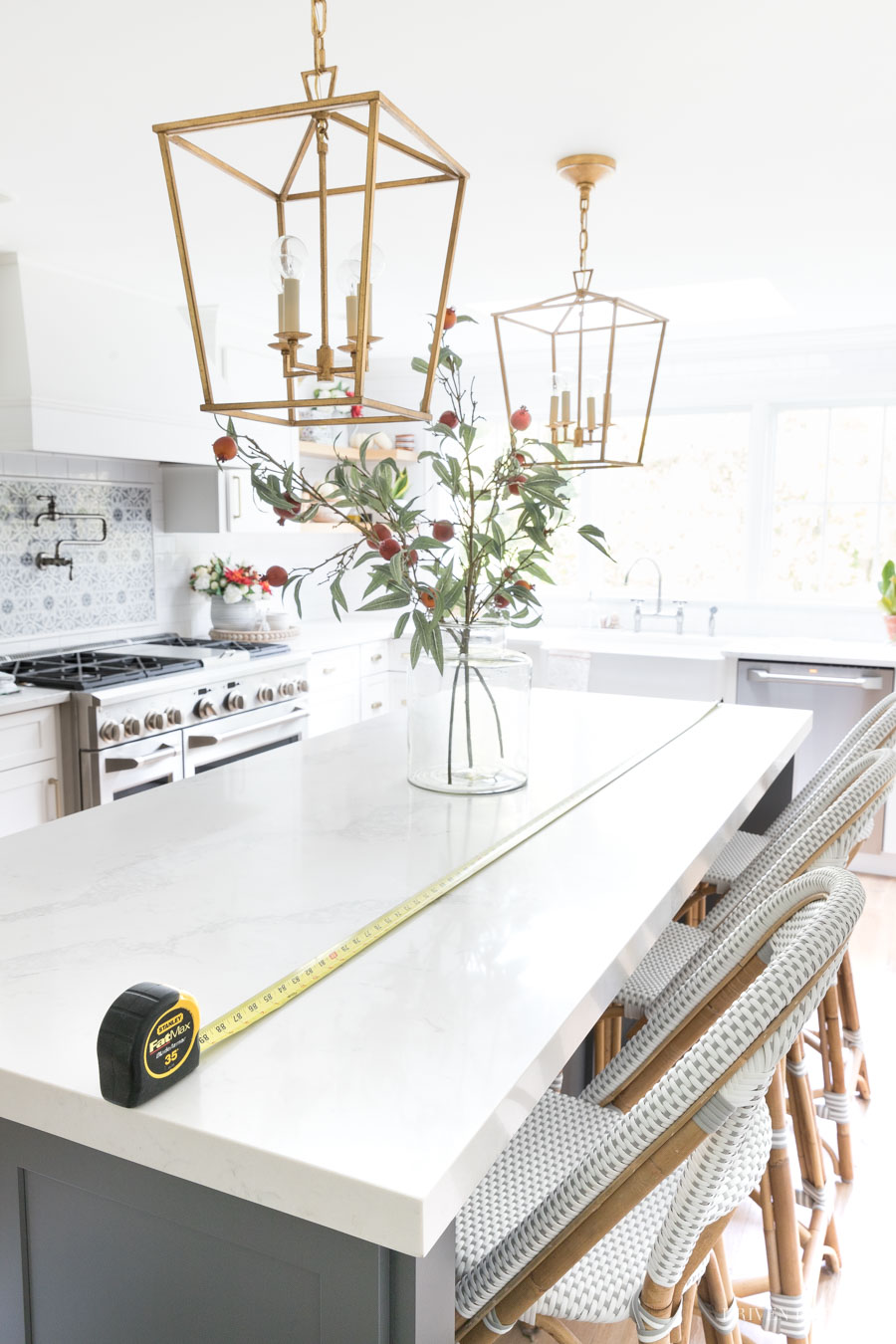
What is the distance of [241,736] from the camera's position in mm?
4262

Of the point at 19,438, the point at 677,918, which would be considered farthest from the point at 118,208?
the point at 677,918

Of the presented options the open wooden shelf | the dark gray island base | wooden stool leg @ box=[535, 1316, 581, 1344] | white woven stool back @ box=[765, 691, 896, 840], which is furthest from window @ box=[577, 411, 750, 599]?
the dark gray island base

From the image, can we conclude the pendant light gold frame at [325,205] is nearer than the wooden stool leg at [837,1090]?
Yes

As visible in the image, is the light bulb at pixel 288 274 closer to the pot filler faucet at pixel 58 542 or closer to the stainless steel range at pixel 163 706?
the stainless steel range at pixel 163 706

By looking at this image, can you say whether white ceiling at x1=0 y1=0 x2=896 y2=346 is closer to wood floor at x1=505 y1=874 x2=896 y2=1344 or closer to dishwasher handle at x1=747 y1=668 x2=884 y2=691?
dishwasher handle at x1=747 y1=668 x2=884 y2=691

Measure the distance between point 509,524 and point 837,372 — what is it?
1.93 m

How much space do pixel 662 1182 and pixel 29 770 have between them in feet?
9.28

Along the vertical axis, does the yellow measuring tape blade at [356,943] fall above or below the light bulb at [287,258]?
below

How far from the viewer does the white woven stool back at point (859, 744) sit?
6.95ft

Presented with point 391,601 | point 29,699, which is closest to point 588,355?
point 29,699

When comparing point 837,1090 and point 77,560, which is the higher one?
point 77,560

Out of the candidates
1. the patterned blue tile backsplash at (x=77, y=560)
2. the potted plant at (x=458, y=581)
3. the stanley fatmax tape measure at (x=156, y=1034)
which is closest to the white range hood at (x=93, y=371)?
the patterned blue tile backsplash at (x=77, y=560)

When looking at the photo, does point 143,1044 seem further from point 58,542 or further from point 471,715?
point 58,542

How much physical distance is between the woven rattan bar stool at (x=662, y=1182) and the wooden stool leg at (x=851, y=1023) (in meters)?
1.35
